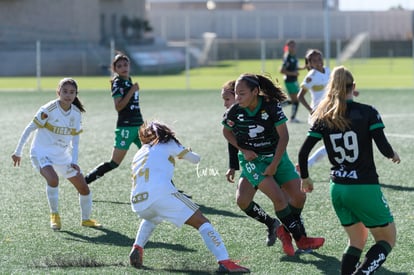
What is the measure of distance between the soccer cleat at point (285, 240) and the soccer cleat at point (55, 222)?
2.35 m

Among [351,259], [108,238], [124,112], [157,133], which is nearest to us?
[351,259]

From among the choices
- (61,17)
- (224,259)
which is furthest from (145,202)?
(61,17)

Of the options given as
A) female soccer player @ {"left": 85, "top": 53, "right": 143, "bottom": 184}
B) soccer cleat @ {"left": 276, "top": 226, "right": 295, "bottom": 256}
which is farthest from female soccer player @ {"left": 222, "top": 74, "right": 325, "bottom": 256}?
female soccer player @ {"left": 85, "top": 53, "right": 143, "bottom": 184}

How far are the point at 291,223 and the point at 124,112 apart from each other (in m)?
3.92

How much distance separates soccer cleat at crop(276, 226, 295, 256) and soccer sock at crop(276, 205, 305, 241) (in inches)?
1.8

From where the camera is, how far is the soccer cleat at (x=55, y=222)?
8.91 meters

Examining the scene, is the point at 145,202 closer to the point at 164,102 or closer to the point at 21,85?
the point at 164,102

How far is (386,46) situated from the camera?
70062 millimetres

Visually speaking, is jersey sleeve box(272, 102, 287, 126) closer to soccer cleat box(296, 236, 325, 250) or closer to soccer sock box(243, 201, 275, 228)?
soccer sock box(243, 201, 275, 228)

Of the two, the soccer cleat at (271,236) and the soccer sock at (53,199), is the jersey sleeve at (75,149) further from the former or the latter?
the soccer cleat at (271,236)

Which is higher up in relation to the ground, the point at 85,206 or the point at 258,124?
the point at 258,124

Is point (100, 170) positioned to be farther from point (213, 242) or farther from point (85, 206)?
point (213, 242)

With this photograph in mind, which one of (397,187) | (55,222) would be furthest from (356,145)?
(397,187)

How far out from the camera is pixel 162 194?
6969 mm
